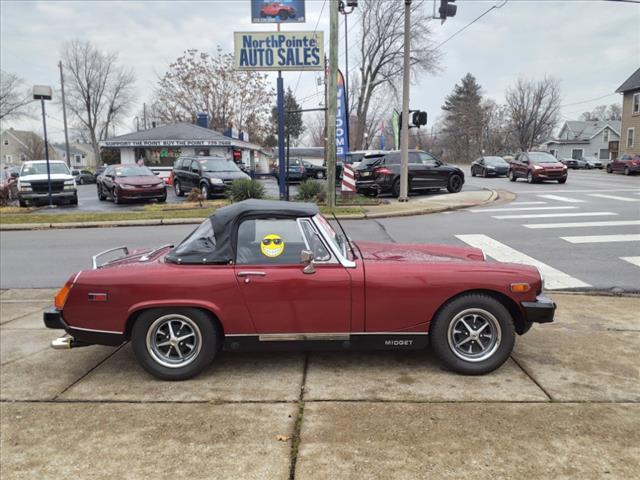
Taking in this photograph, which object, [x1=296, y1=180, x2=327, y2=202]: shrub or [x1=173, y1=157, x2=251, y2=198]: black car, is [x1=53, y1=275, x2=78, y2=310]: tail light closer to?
[x1=296, y1=180, x2=327, y2=202]: shrub

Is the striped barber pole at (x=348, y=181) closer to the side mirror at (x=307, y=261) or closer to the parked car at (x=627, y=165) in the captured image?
the side mirror at (x=307, y=261)

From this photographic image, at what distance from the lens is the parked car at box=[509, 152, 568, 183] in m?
24.5

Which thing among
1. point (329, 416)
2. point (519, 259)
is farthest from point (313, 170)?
point (329, 416)

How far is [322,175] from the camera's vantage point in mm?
35906

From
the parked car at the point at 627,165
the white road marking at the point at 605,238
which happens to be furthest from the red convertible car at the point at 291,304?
the parked car at the point at 627,165

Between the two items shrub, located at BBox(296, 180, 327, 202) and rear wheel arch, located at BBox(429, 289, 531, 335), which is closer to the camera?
rear wheel arch, located at BBox(429, 289, 531, 335)

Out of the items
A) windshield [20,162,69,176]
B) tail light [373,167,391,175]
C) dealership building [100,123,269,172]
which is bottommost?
tail light [373,167,391,175]

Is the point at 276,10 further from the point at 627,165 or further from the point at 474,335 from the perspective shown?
the point at 627,165

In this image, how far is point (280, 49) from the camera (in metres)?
17.6

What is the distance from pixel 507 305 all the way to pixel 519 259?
176 inches

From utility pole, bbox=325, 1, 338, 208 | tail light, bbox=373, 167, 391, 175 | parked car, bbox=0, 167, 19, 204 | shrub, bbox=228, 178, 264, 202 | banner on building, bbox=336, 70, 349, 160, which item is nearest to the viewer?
utility pole, bbox=325, 1, 338, 208

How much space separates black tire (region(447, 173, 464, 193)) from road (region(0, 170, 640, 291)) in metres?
4.38

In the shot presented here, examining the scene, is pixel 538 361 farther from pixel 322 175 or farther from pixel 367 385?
pixel 322 175

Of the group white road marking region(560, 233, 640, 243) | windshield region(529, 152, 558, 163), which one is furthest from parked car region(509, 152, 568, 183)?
white road marking region(560, 233, 640, 243)
